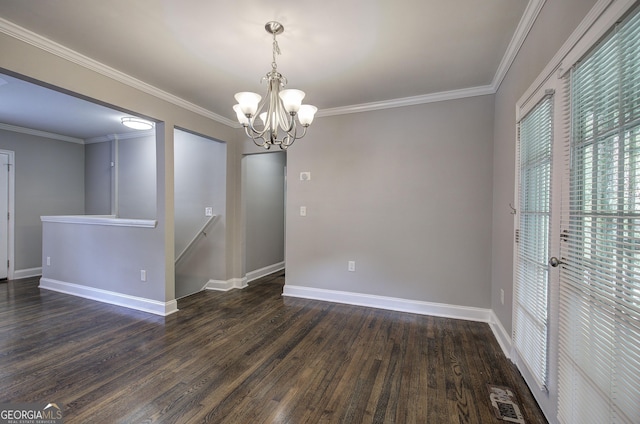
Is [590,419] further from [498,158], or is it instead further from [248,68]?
[248,68]

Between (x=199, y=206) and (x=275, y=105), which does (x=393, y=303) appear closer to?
(x=275, y=105)

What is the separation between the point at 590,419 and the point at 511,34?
2.34m

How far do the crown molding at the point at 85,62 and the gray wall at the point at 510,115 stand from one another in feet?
11.1

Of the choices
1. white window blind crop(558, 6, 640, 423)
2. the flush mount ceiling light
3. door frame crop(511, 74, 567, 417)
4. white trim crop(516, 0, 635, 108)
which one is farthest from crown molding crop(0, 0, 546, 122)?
the flush mount ceiling light

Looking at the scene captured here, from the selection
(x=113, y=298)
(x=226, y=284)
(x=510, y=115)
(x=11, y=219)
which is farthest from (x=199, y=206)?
(x=510, y=115)

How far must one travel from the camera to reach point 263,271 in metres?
4.78

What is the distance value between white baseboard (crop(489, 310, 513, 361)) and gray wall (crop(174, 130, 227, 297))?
3429mm

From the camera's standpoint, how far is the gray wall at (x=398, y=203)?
293 centimetres

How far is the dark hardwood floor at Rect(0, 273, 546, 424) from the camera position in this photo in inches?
63.8

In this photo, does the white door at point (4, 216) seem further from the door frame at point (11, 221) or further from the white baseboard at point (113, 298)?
the white baseboard at point (113, 298)

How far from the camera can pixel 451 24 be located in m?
1.88

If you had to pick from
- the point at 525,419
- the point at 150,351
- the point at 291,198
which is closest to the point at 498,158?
the point at 525,419

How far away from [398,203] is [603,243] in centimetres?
215

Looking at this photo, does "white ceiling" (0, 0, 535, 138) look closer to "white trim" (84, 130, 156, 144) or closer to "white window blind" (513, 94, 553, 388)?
"white window blind" (513, 94, 553, 388)
